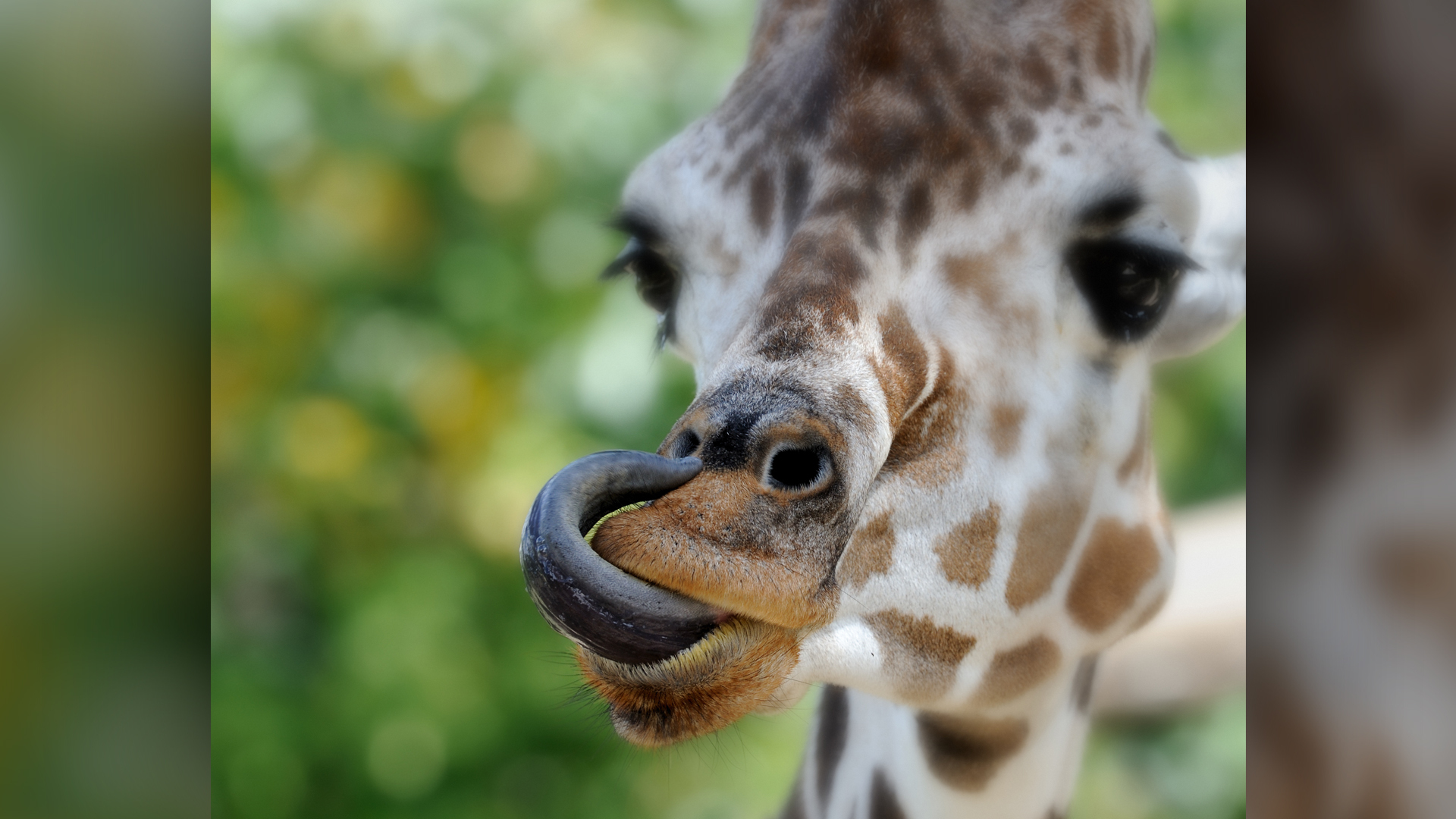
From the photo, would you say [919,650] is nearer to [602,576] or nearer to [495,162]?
[602,576]

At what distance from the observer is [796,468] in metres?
0.63

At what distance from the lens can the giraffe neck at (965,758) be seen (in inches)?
34.0

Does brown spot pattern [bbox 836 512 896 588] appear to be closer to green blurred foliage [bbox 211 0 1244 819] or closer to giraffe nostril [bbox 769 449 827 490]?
giraffe nostril [bbox 769 449 827 490]

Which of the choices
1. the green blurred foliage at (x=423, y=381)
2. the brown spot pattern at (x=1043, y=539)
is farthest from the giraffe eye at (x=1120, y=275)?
the green blurred foliage at (x=423, y=381)

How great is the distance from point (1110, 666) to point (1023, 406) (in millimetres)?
662

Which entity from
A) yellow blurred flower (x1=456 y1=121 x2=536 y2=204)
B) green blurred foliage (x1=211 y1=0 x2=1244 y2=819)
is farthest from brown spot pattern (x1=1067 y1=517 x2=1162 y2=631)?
yellow blurred flower (x1=456 y1=121 x2=536 y2=204)

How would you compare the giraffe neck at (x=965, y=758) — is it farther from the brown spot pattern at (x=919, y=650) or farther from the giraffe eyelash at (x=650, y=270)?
the giraffe eyelash at (x=650, y=270)

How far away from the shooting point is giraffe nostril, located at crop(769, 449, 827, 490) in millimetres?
624

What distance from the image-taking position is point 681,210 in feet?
2.83

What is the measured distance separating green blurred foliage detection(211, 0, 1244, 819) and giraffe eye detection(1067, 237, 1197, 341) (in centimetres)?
81

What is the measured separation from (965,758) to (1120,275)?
0.37 metres

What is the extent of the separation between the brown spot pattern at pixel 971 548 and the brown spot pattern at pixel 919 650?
35mm
